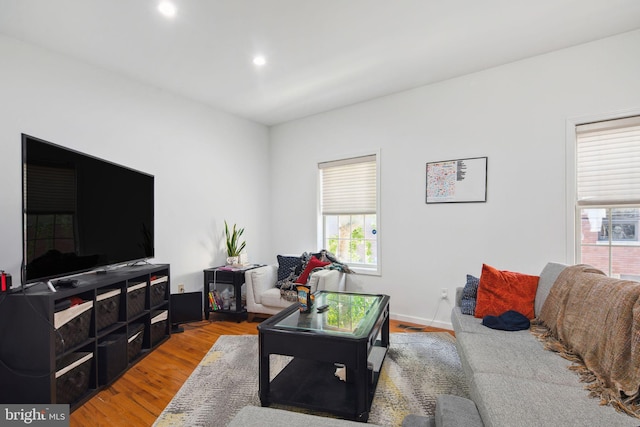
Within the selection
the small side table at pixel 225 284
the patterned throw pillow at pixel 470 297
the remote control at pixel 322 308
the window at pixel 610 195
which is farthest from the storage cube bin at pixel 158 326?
the window at pixel 610 195

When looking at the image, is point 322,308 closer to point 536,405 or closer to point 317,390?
point 317,390

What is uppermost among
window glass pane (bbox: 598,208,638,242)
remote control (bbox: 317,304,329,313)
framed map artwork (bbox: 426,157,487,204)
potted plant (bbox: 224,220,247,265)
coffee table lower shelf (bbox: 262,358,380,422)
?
framed map artwork (bbox: 426,157,487,204)

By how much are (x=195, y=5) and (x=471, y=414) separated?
2.92 m

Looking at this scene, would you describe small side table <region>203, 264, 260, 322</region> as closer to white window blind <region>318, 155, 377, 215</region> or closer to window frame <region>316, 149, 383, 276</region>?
window frame <region>316, 149, 383, 276</region>

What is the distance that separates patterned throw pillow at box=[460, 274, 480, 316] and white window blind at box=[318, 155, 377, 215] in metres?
1.59

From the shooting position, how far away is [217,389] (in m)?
2.20

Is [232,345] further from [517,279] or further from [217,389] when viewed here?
[517,279]

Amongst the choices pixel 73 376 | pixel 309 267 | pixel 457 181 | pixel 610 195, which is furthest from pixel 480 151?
pixel 73 376

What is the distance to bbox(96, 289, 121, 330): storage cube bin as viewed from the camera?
2276 millimetres

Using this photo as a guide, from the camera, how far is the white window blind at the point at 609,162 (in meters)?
2.59

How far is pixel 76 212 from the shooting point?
→ 2197mm

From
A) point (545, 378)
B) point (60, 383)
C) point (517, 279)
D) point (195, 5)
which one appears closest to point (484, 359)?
point (545, 378)

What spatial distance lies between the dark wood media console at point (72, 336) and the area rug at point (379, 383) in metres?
0.61

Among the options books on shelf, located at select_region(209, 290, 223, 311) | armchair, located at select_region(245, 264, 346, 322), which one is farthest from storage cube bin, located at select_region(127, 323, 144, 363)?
armchair, located at select_region(245, 264, 346, 322)
